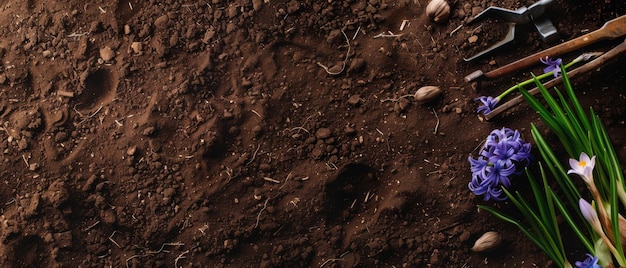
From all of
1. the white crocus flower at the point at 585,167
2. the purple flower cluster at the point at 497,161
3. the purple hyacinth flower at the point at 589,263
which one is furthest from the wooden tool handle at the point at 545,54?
the purple hyacinth flower at the point at 589,263

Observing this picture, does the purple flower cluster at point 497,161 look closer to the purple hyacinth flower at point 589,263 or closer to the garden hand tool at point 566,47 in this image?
the garden hand tool at point 566,47

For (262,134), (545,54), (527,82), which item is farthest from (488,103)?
(262,134)

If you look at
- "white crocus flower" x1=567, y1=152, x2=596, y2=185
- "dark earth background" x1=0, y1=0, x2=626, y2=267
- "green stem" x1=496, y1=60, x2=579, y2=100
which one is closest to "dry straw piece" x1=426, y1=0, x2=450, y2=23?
"dark earth background" x1=0, y1=0, x2=626, y2=267

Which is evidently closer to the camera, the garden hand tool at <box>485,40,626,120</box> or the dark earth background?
the garden hand tool at <box>485,40,626,120</box>

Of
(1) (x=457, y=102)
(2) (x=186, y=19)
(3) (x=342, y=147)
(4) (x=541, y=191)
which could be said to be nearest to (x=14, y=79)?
(2) (x=186, y=19)

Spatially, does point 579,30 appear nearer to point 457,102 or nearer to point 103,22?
point 457,102

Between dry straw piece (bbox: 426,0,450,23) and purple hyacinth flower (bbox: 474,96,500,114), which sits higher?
dry straw piece (bbox: 426,0,450,23)

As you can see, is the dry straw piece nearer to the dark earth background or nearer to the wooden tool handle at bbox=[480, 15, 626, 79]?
the dark earth background
